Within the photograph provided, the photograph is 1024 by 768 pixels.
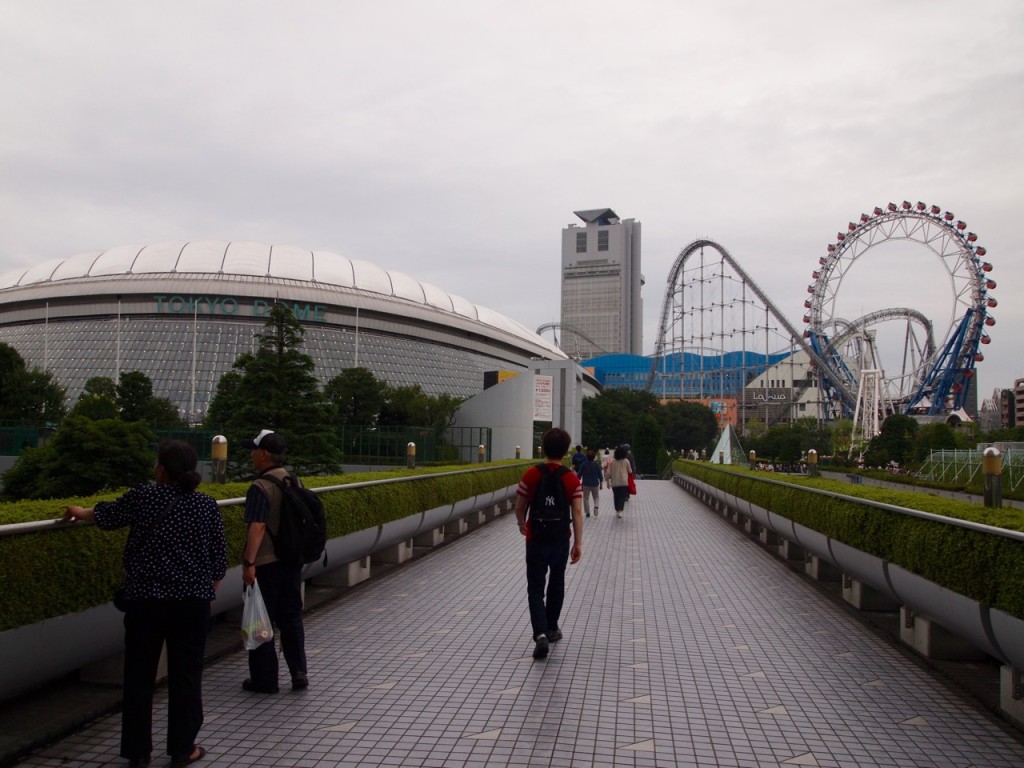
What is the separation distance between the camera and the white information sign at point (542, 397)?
38344mm

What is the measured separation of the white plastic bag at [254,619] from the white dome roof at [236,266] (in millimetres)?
57073

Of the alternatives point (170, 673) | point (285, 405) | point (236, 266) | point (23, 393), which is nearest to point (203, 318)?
point (236, 266)

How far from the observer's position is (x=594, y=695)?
523cm

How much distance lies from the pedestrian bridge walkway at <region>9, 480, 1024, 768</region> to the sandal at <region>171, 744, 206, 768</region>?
61 millimetres

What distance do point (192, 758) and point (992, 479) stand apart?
5.48m

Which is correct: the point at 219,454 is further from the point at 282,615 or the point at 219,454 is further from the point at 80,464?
the point at 80,464

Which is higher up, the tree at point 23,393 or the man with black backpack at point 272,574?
the tree at point 23,393

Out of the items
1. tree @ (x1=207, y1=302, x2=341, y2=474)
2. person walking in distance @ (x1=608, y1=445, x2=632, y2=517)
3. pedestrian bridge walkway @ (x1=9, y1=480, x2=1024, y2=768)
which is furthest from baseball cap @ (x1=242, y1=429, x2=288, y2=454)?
tree @ (x1=207, y1=302, x2=341, y2=474)

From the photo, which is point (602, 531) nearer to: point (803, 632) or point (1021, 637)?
point (803, 632)

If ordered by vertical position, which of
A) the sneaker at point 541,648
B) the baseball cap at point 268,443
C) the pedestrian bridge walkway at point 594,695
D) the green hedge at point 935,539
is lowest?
the pedestrian bridge walkway at point 594,695

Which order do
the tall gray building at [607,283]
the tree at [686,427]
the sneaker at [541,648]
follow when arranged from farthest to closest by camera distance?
the tall gray building at [607,283] < the tree at [686,427] < the sneaker at [541,648]

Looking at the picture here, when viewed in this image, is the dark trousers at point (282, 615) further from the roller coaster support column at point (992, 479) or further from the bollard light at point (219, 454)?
the roller coaster support column at point (992, 479)

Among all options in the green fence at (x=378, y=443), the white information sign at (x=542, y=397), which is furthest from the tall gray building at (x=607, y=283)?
the green fence at (x=378, y=443)

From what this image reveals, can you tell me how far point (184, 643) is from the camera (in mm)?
4098
